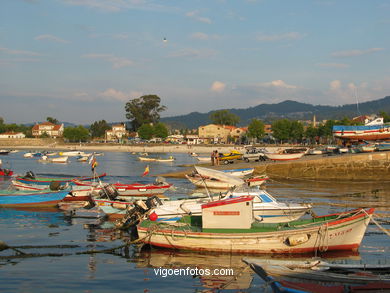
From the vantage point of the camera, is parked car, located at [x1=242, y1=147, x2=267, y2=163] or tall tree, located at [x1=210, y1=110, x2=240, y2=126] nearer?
parked car, located at [x1=242, y1=147, x2=267, y2=163]

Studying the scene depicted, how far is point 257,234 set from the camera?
15.4m

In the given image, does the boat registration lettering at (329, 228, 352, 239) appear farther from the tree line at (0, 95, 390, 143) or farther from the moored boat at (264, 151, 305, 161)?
the tree line at (0, 95, 390, 143)

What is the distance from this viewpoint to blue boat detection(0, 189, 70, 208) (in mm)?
26031

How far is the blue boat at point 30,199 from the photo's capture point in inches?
1025

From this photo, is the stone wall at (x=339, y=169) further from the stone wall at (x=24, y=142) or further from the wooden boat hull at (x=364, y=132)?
the stone wall at (x=24, y=142)

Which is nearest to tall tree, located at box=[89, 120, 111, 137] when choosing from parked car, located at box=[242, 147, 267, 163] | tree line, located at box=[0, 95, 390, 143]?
tree line, located at box=[0, 95, 390, 143]

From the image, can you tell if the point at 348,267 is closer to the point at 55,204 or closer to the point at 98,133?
the point at 55,204

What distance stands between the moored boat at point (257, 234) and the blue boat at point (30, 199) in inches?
489

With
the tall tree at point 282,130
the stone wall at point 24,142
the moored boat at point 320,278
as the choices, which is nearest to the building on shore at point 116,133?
the stone wall at point 24,142

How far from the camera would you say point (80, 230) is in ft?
66.6

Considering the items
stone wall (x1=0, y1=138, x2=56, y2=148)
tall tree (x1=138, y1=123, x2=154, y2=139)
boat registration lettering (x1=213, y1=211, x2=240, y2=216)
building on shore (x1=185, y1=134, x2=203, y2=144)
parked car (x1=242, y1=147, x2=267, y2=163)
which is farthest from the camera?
building on shore (x1=185, y1=134, x2=203, y2=144)

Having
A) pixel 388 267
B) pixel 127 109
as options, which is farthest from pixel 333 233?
pixel 127 109

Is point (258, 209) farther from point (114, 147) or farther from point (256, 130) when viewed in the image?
point (256, 130)

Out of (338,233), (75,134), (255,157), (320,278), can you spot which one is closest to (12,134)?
(75,134)
